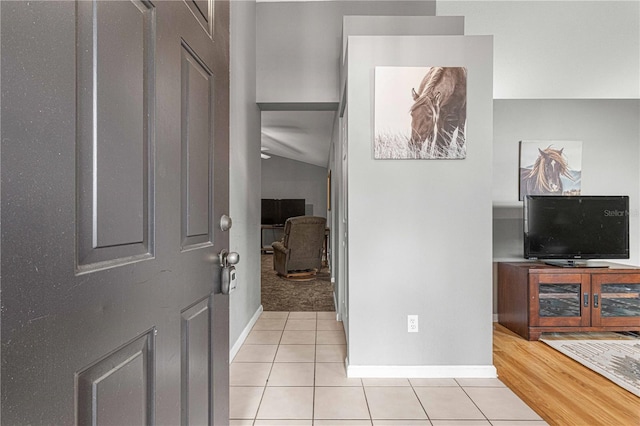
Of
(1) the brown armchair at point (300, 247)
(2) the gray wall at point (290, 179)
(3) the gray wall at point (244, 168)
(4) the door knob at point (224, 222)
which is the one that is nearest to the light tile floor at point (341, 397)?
(3) the gray wall at point (244, 168)

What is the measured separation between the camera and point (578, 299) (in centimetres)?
291

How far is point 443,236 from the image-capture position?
7.41 ft

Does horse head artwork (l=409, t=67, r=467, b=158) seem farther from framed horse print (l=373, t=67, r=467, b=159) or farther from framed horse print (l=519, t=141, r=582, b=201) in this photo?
framed horse print (l=519, t=141, r=582, b=201)

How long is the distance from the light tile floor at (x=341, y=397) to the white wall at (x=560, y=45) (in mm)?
2695

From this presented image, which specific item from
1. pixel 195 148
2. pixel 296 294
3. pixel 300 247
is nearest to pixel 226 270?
pixel 195 148

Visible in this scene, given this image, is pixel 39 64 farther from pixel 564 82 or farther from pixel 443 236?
pixel 564 82

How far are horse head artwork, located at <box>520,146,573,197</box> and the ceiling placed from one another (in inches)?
97.6

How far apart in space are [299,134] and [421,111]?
15.0 feet

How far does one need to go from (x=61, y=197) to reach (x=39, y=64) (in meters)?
0.17

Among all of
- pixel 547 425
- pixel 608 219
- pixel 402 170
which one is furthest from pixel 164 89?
pixel 608 219

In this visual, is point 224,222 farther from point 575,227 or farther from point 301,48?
point 575,227

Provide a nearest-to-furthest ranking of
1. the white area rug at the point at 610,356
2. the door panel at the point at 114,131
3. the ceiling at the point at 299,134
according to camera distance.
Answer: the door panel at the point at 114,131
the white area rug at the point at 610,356
the ceiling at the point at 299,134

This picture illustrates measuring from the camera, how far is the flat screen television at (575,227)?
303 cm

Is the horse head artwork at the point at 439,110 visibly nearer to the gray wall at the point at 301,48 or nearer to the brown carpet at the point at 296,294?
the gray wall at the point at 301,48
